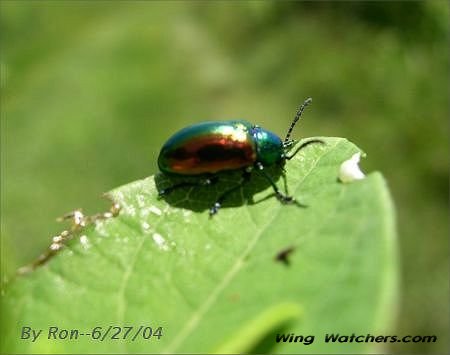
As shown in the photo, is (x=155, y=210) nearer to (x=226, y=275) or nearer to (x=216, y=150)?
(x=226, y=275)

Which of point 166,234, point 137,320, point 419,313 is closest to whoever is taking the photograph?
point 137,320

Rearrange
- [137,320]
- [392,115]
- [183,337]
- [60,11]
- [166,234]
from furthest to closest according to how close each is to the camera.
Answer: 1. [60,11]
2. [392,115]
3. [166,234]
4. [137,320]
5. [183,337]

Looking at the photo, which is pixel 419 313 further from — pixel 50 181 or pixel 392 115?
pixel 50 181

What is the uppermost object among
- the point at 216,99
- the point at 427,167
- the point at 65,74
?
the point at 65,74

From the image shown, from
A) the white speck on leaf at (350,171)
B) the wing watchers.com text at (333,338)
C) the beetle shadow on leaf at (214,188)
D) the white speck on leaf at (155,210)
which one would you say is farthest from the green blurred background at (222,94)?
the wing watchers.com text at (333,338)

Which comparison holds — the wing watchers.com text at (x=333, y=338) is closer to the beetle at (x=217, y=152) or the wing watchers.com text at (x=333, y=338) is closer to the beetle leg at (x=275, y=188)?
the beetle leg at (x=275, y=188)

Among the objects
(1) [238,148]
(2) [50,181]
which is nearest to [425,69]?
(2) [50,181]
